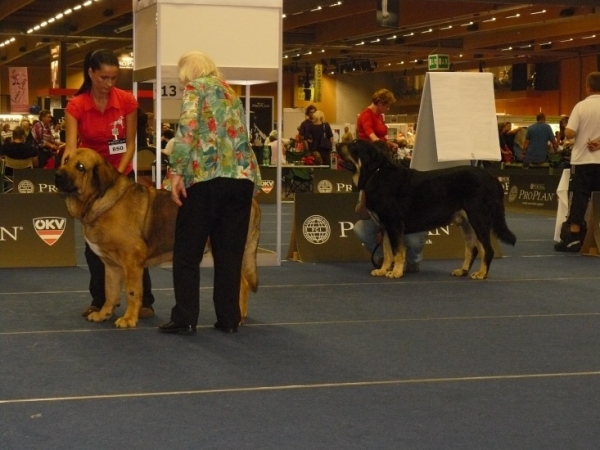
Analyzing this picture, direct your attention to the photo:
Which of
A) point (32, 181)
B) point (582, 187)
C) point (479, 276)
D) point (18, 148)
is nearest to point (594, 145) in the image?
point (582, 187)

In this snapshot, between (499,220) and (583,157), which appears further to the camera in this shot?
(583,157)

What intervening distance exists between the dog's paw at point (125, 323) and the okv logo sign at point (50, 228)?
2.99 m

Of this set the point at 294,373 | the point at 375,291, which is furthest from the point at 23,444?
the point at 375,291

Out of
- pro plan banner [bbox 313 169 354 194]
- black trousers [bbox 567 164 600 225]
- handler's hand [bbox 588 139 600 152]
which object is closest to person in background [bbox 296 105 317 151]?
pro plan banner [bbox 313 169 354 194]

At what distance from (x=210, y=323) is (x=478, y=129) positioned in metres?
4.06

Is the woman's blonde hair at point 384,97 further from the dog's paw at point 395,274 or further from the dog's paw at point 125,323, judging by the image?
the dog's paw at point 125,323

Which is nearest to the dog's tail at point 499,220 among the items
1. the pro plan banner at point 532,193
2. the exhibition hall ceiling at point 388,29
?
the pro plan banner at point 532,193

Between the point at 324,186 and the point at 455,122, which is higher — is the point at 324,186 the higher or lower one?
the lower one

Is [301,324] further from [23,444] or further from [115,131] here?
[23,444]

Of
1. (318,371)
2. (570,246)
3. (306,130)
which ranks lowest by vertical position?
(318,371)

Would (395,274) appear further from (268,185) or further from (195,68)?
(268,185)

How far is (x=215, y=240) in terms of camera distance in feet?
18.4

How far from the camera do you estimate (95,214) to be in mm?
5699

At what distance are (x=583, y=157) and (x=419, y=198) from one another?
2654 mm
